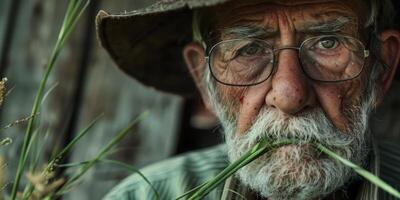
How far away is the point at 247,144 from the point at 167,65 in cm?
75

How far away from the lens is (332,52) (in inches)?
84.4

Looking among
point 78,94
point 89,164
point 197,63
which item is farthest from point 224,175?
point 78,94

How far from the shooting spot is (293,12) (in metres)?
2.12

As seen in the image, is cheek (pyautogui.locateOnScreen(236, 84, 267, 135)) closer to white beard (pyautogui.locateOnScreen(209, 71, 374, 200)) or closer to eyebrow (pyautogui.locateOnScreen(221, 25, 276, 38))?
white beard (pyautogui.locateOnScreen(209, 71, 374, 200))

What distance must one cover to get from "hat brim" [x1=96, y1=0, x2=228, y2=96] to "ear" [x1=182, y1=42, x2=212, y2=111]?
81 mm

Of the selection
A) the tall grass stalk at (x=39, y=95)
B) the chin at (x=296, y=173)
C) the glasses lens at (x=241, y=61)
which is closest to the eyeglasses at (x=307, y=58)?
the glasses lens at (x=241, y=61)

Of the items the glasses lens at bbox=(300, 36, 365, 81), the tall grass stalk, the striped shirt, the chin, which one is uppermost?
the tall grass stalk

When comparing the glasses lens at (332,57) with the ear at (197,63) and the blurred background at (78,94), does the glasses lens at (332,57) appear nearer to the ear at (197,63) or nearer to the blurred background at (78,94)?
the ear at (197,63)

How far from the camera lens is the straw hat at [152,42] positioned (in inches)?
90.5

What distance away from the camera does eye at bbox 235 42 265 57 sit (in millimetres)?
2152

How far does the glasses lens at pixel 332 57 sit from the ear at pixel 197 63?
0.47m

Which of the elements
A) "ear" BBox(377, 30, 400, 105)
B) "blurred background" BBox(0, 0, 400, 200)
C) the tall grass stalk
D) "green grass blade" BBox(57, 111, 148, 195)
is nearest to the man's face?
"ear" BBox(377, 30, 400, 105)

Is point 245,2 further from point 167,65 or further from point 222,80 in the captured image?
point 167,65

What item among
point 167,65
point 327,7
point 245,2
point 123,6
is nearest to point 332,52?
point 327,7
